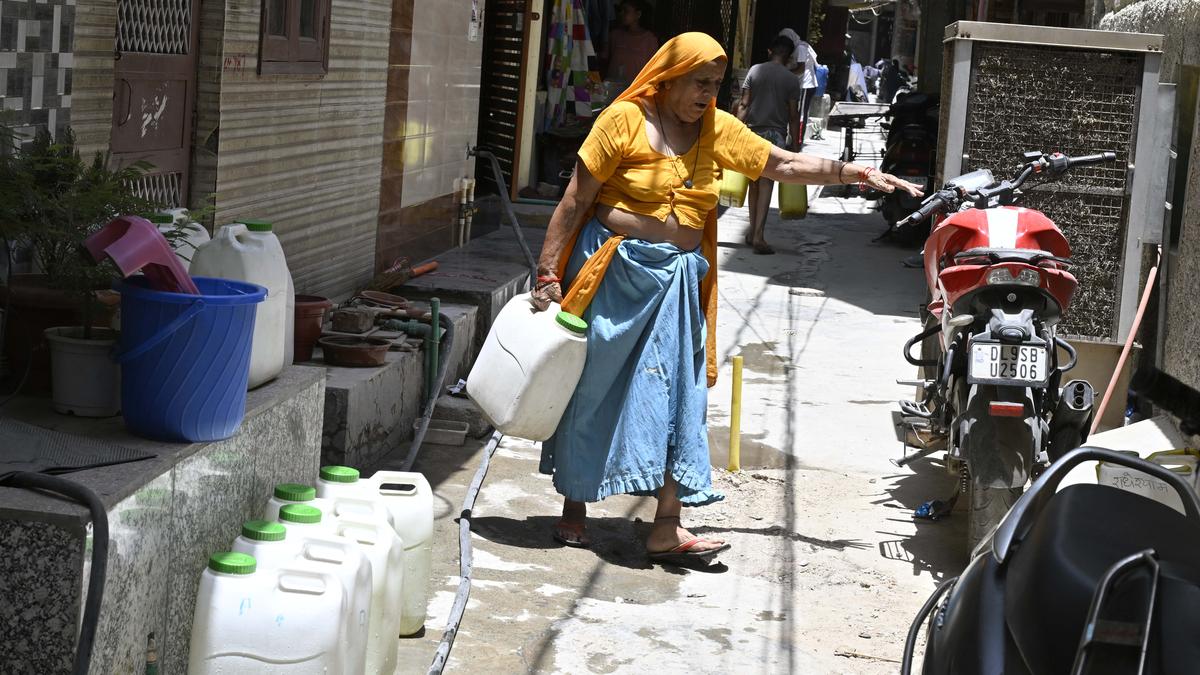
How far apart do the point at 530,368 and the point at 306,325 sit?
1.38m

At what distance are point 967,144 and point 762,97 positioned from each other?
6.20 m

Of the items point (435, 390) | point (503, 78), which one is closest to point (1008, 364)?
→ point (435, 390)

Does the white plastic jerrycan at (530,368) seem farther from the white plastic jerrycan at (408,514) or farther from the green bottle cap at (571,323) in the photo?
the white plastic jerrycan at (408,514)

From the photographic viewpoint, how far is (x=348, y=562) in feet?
11.4

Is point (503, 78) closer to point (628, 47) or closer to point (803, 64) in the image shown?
point (628, 47)

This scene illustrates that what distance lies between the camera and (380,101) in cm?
739

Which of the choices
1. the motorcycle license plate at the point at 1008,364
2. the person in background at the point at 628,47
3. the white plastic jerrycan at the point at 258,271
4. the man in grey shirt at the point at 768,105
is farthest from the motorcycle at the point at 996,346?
the person in background at the point at 628,47

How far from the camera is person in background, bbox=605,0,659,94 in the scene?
45.4ft

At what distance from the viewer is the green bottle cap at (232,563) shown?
10.9 feet

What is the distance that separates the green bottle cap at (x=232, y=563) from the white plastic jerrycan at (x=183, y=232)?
813mm

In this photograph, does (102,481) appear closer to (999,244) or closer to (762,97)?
(999,244)

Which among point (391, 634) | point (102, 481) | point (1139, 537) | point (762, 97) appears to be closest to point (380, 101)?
point (391, 634)

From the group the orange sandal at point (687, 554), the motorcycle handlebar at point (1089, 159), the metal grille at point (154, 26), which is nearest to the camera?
the metal grille at point (154, 26)

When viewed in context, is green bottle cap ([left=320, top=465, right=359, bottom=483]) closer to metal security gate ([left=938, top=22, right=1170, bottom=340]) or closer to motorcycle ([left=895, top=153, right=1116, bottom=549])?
motorcycle ([left=895, top=153, right=1116, bottom=549])
